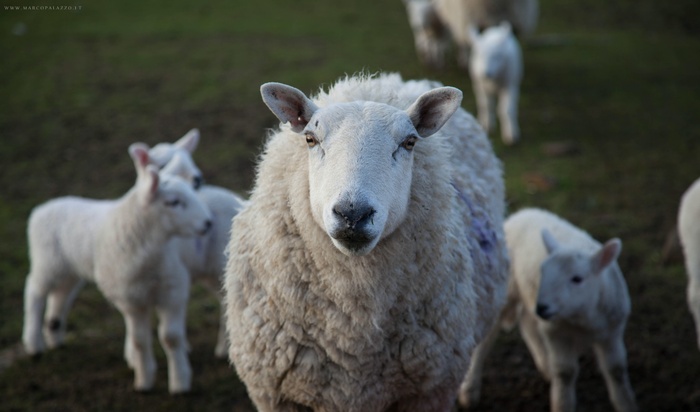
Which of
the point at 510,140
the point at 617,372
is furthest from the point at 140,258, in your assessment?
the point at 510,140

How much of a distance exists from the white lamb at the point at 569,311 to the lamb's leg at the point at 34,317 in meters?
3.43

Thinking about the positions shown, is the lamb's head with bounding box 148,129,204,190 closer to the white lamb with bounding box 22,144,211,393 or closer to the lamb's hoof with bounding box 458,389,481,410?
the white lamb with bounding box 22,144,211,393

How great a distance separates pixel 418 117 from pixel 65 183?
6.87 m

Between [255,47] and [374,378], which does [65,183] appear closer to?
[255,47]

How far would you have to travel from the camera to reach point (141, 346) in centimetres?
589

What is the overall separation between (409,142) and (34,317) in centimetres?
415

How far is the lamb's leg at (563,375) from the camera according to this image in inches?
205

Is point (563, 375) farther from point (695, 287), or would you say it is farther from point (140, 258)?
point (140, 258)

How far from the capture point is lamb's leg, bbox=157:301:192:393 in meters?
5.85

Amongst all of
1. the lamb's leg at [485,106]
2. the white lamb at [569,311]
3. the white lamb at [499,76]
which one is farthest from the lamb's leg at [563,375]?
the lamb's leg at [485,106]

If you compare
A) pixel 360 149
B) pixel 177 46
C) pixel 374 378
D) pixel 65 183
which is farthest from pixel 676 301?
pixel 177 46

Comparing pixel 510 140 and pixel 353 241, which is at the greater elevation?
pixel 353 241

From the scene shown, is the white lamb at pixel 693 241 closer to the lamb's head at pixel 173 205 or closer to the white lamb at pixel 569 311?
the white lamb at pixel 569 311

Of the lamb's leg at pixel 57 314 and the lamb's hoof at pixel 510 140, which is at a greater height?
the lamb's leg at pixel 57 314
